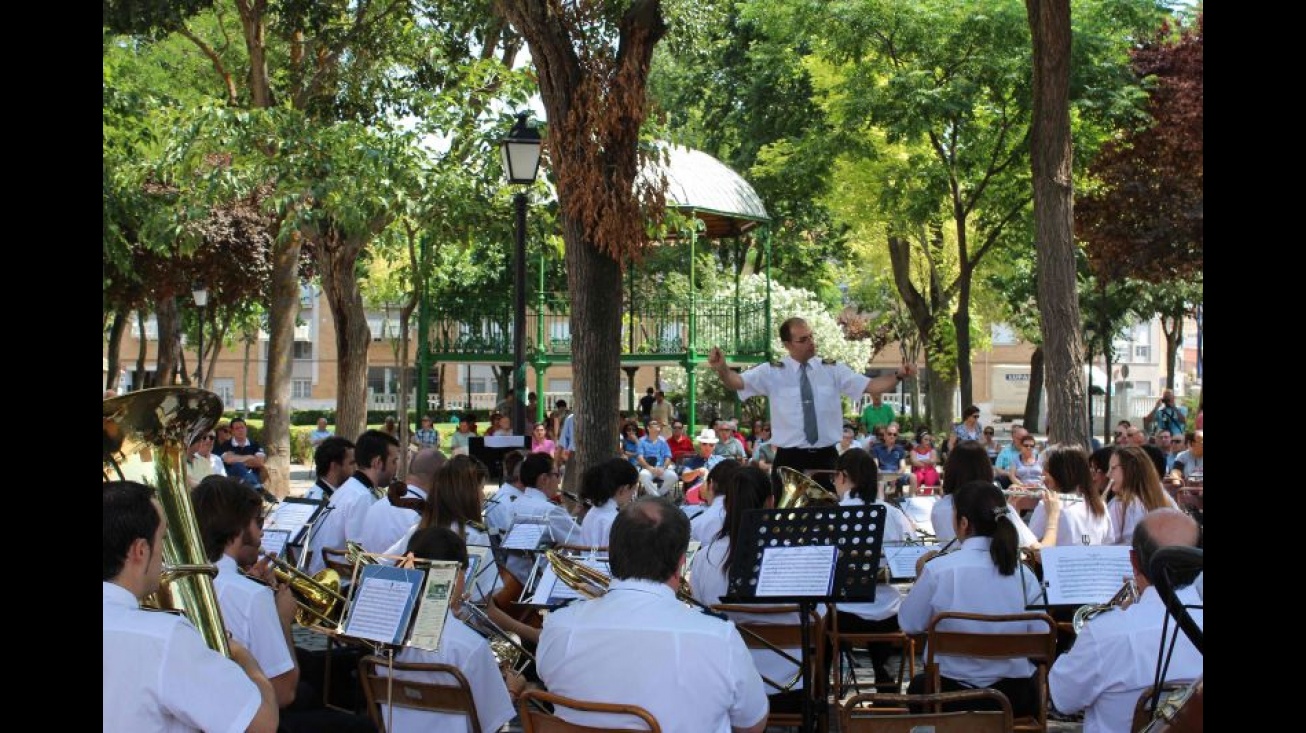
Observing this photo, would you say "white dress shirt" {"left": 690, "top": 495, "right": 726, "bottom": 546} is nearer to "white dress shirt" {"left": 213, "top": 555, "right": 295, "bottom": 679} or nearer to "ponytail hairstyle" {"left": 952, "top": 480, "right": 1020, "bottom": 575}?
"ponytail hairstyle" {"left": 952, "top": 480, "right": 1020, "bottom": 575}

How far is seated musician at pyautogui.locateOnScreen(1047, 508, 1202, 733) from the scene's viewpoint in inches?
180

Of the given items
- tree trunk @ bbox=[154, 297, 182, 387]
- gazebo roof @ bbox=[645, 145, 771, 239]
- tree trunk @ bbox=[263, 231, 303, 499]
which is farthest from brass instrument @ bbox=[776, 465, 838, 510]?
tree trunk @ bbox=[154, 297, 182, 387]

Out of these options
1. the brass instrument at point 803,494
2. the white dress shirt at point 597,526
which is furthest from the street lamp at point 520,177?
the brass instrument at point 803,494

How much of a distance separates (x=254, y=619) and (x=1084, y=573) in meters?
3.20

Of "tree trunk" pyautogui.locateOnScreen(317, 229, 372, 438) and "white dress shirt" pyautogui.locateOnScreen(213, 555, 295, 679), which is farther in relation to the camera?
"tree trunk" pyautogui.locateOnScreen(317, 229, 372, 438)

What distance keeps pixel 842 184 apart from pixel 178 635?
22.3 metres

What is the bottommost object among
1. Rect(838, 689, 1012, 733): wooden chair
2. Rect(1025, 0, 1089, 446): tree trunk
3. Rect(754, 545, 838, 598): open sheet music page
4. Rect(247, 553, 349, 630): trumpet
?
Rect(838, 689, 1012, 733): wooden chair

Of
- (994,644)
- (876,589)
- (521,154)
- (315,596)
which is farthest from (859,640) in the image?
(521,154)

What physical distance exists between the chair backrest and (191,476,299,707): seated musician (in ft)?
0.95

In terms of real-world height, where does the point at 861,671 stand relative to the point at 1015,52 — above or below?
below

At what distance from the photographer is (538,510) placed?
8.63 meters
